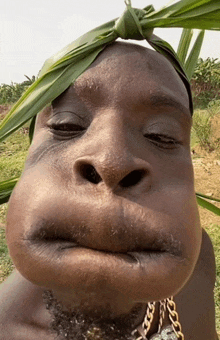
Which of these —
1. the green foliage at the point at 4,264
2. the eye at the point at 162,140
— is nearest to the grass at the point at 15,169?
the green foliage at the point at 4,264

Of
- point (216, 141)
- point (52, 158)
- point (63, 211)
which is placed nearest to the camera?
point (63, 211)

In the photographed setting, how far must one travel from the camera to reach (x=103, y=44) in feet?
3.20

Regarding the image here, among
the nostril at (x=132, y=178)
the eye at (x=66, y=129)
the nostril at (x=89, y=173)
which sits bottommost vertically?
the nostril at (x=132, y=178)

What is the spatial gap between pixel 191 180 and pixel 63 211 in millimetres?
313

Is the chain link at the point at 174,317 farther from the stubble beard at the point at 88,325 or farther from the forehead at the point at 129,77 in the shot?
the forehead at the point at 129,77

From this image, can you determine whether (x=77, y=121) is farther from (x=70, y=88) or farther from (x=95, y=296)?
(x=95, y=296)

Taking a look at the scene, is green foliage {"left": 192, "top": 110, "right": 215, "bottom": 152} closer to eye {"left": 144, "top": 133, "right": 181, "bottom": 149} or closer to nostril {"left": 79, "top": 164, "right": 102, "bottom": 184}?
eye {"left": 144, "top": 133, "right": 181, "bottom": 149}

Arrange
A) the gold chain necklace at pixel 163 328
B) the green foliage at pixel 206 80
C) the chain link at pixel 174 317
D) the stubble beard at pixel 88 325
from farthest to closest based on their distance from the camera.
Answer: the green foliage at pixel 206 80 → the chain link at pixel 174 317 → the gold chain necklace at pixel 163 328 → the stubble beard at pixel 88 325

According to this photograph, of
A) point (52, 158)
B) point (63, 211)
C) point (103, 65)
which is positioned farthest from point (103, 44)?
point (63, 211)

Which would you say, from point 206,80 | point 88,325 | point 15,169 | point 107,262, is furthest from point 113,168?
point 206,80

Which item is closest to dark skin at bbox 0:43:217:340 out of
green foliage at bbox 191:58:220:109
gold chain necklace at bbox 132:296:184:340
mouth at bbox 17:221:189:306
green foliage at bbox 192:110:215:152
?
mouth at bbox 17:221:189:306

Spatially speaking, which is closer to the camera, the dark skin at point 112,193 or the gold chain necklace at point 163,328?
the dark skin at point 112,193

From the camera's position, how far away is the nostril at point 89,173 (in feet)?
2.61

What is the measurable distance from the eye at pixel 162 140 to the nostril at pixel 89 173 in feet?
0.50
